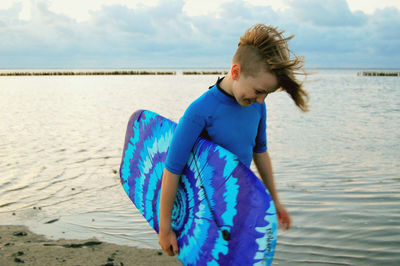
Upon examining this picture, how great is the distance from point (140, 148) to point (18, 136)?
A: 875 cm

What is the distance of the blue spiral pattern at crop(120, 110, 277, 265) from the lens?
5.95 ft

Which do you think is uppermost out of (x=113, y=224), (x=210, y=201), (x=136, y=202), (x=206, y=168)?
(x=206, y=168)

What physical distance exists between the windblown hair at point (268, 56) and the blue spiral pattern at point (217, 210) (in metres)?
0.46

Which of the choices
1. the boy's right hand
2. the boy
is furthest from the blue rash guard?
the boy's right hand

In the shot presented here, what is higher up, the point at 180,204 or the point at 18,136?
the point at 180,204

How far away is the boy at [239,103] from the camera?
73.5 inches

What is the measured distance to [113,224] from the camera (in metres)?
4.39

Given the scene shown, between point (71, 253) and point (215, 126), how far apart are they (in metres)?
2.23

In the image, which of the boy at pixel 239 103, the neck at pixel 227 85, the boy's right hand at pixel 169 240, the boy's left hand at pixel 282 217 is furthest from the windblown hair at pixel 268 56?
the boy's right hand at pixel 169 240

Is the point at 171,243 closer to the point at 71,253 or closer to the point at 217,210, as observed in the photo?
the point at 217,210

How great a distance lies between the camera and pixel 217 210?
2.04 meters

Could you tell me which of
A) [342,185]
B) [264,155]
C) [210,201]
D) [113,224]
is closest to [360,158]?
[342,185]

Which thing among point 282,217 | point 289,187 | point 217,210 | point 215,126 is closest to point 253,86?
point 215,126

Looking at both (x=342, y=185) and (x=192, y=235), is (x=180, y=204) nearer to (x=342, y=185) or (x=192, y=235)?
(x=192, y=235)
